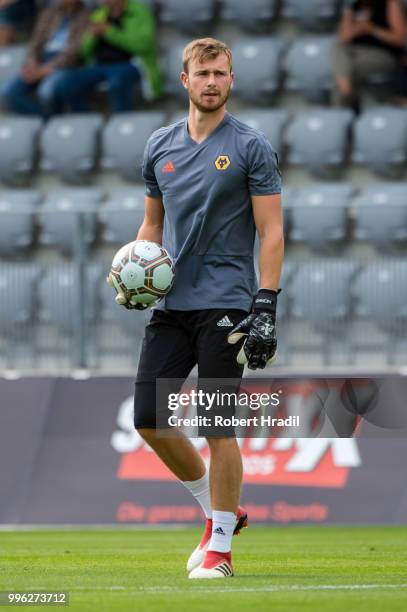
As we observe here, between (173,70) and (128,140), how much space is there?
1.08 meters

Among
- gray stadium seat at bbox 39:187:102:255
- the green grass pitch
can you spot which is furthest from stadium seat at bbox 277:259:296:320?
the green grass pitch

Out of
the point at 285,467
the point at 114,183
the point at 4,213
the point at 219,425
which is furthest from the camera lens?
the point at 114,183

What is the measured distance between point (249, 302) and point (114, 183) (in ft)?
33.0

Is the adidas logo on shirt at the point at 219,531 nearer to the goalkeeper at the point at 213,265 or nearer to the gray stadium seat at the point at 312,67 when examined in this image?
the goalkeeper at the point at 213,265

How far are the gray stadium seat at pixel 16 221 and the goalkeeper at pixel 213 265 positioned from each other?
686cm

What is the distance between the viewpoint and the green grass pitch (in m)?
5.69

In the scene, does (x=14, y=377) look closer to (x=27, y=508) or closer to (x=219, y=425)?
(x=27, y=508)

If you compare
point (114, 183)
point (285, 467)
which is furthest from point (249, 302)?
point (114, 183)

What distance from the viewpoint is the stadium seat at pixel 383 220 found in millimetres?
12633

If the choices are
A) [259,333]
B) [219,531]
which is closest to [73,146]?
[259,333]

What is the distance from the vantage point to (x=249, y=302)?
7.20 metres

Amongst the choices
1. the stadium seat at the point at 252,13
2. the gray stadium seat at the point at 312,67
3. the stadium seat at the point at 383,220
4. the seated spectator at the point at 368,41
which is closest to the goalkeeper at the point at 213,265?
the stadium seat at the point at 383,220

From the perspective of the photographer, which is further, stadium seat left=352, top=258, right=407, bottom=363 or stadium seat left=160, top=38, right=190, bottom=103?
stadium seat left=160, top=38, right=190, bottom=103

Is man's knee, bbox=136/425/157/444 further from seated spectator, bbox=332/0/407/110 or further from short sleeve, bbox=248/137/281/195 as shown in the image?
seated spectator, bbox=332/0/407/110
